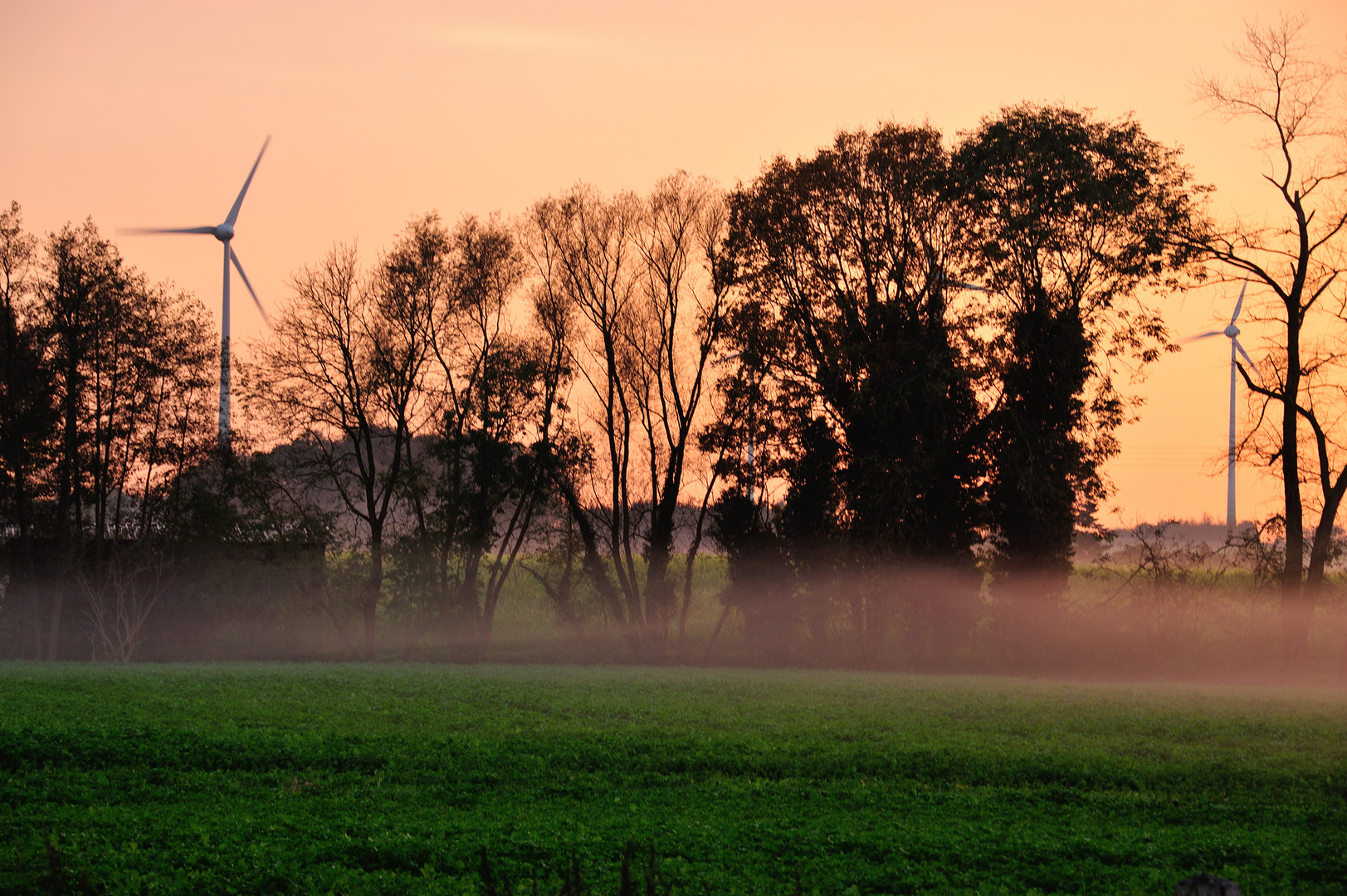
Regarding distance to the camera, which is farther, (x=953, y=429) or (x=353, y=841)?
(x=953, y=429)

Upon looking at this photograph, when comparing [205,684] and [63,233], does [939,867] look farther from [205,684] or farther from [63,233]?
[63,233]

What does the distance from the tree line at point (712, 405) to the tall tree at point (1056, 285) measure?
13 cm

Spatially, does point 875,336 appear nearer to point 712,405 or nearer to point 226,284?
point 712,405

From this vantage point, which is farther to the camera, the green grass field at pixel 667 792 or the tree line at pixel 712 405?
the tree line at pixel 712 405

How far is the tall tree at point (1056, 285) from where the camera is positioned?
42375 millimetres

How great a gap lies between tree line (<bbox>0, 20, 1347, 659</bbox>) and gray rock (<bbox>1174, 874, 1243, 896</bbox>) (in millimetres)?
36540

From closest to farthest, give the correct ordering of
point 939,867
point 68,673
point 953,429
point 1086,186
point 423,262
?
point 939,867 → point 68,673 → point 1086,186 → point 953,429 → point 423,262

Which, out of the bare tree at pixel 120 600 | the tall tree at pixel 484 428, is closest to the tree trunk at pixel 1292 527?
the tall tree at pixel 484 428

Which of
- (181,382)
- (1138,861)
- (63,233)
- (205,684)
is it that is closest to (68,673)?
(205,684)

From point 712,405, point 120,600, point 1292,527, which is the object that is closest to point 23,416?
point 120,600

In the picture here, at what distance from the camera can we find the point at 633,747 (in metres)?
19.9

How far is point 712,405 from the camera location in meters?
53.1

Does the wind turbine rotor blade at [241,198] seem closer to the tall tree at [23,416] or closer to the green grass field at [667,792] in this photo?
the tall tree at [23,416]

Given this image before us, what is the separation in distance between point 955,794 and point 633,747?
19.4 ft
